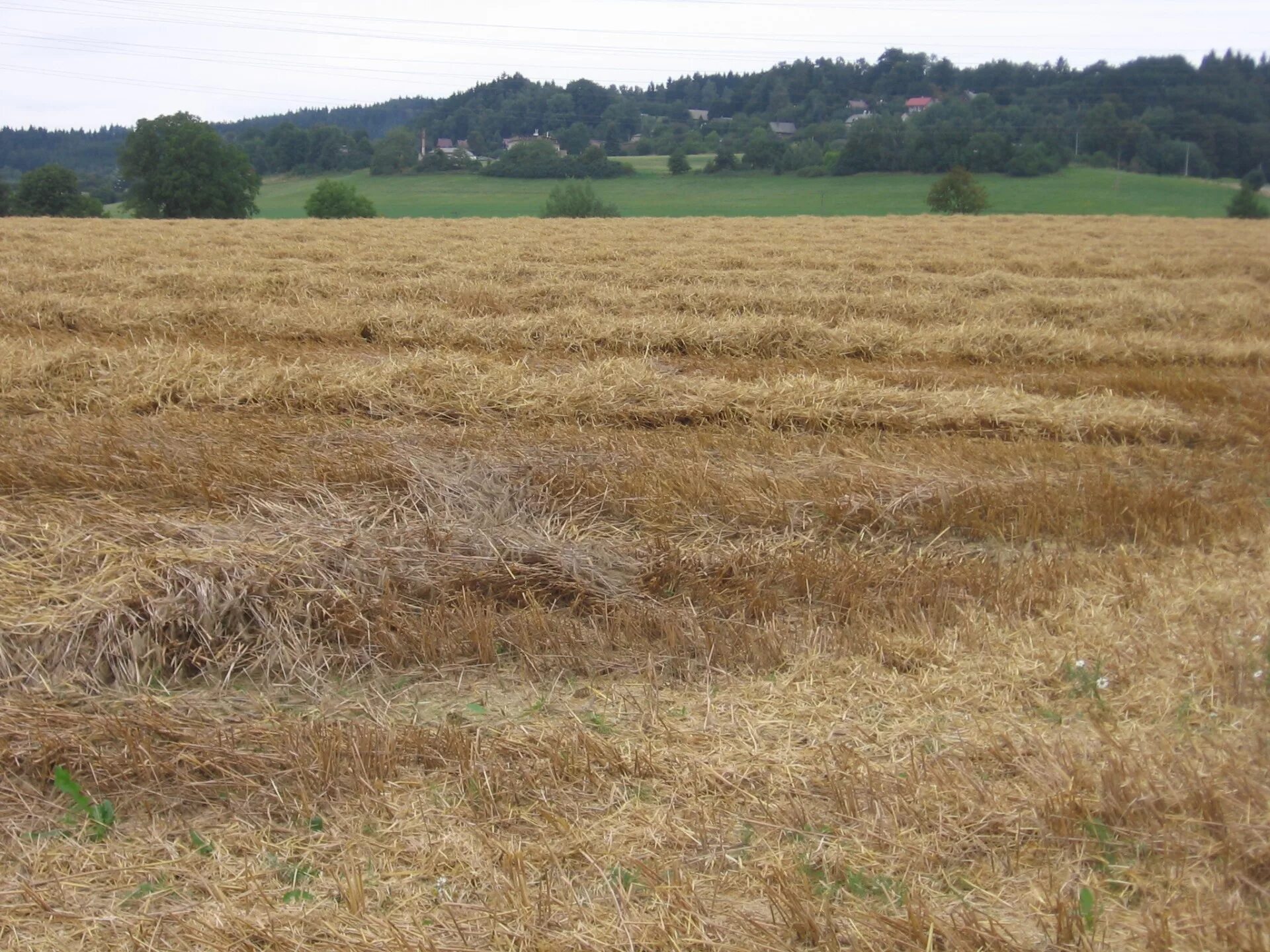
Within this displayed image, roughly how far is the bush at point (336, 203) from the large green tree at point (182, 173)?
4199mm

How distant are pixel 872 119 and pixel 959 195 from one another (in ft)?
83.9

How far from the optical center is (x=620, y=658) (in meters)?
3.90

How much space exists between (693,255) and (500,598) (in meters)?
14.5

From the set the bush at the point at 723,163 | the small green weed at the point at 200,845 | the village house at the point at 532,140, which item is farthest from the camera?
the village house at the point at 532,140

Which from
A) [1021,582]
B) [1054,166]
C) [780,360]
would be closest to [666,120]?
[1054,166]

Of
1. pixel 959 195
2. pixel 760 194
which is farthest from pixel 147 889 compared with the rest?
pixel 760 194

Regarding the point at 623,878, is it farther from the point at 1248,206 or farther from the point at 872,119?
the point at 872,119

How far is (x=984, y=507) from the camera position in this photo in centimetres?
549

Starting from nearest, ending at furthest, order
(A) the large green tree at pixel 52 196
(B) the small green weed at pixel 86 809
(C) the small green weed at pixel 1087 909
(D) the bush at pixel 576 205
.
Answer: (C) the small green weed at pixel 1087 909
(B) the small green weed at pixel 86 809
(D) the bush at pixel 576 205
(A) the large green tree at pixel 52 196

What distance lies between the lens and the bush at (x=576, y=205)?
48.7 m

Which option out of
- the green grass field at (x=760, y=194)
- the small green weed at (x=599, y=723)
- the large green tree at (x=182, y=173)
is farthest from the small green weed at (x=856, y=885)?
the large green tree at (x=182, y=173)

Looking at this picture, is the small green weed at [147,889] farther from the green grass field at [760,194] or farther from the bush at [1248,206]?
the bush at [1248,206]

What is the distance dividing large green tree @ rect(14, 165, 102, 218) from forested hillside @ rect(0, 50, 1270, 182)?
15170mm

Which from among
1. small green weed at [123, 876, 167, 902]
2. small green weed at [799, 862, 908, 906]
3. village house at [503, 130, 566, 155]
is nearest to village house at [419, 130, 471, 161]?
village house at [503, 130, 566, 155]
